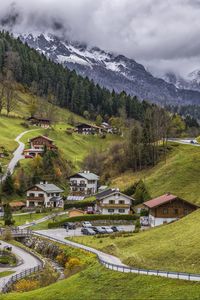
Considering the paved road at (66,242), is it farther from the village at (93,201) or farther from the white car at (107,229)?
the village at (93,201)

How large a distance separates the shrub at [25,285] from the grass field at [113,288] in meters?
7.05

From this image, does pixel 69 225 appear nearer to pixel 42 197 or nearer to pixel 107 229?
pixel 107 229

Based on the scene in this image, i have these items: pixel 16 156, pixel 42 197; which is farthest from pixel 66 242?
pixel 16 156

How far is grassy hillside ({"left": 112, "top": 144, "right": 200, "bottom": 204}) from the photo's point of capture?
350 feet

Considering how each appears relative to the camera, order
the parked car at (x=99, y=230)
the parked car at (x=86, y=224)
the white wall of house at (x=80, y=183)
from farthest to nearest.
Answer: the white wall of house at (x=80, y=183)
the parked car at (x=86, y=224)
the parked car at (x=99, y=230)

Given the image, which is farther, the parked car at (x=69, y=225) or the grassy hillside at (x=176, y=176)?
the grassy hillside at (x=176, y=176)

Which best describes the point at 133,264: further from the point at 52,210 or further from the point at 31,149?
the point at 31,149

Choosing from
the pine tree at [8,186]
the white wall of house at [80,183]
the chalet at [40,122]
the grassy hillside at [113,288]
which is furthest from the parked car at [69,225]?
the chalet at [40,122]

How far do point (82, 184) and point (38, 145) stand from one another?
2923 centimetres

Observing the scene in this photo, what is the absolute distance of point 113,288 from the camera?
49.3 meters

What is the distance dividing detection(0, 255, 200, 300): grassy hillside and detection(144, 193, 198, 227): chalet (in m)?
39.6

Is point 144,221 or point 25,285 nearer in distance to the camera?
point 25,285

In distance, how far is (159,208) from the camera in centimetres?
9438

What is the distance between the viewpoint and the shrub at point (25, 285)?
60.5 meters
